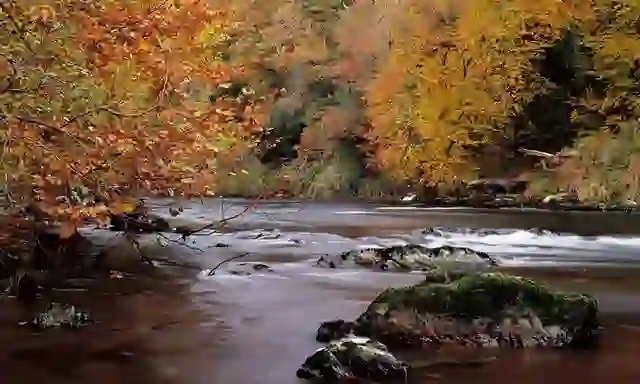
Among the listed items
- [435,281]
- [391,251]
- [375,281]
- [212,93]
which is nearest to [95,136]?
[212,93]

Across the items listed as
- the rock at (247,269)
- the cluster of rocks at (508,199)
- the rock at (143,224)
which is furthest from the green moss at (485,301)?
the cluster of rocks at (508,199)

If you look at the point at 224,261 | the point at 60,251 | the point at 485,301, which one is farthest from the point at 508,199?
the point at 485,301

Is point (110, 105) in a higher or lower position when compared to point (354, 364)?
higher

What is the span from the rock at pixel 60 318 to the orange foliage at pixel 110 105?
107 cm

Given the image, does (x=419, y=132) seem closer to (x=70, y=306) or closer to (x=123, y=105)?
(x=70, y=306)

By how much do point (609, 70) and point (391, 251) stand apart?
6.56m

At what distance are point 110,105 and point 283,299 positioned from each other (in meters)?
3.13

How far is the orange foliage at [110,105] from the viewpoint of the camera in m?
4.22

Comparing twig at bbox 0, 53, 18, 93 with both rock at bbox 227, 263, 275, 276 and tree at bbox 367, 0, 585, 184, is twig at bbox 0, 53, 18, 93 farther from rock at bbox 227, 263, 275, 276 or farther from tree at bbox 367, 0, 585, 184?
tree at bbox 367, 0, 585, 184

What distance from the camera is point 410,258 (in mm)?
9203

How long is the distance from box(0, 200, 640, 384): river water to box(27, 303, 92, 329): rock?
5.4 inches

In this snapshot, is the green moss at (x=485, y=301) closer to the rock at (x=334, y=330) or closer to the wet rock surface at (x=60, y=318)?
the rock at (x=334, y=330)

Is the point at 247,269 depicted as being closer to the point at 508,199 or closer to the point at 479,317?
the point at 479,317

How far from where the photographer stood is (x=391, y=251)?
31.3 ft
